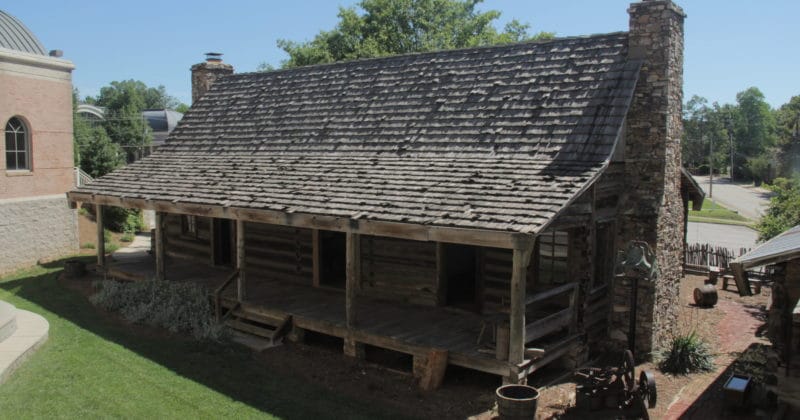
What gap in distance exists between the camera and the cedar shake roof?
9.80m

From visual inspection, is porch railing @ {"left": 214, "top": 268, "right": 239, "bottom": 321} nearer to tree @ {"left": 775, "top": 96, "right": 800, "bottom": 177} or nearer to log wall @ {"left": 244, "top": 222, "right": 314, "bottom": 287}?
log wall @ {"left": 244, "top": 222, "right": 314, "bottom": 287}

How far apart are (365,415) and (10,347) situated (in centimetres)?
640

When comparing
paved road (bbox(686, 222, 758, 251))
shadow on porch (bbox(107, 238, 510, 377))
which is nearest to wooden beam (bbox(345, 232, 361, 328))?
shadow on porch (bbox(107, 238, 510, 377))

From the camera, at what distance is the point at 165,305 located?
42.7 feet

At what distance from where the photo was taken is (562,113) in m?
11.6

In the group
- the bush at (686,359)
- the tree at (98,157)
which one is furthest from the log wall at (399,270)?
the tree at (98,157)

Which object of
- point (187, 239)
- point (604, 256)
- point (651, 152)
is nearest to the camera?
point (651, 152)

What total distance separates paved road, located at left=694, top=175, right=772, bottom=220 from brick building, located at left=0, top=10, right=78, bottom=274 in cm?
3934

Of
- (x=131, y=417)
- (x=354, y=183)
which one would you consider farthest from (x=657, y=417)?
(x=131, y=417)

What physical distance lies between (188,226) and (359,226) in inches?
372

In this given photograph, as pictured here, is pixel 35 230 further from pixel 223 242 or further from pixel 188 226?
pixel 223 242

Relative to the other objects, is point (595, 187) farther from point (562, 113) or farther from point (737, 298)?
point (737, 298)

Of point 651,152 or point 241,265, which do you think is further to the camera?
point 241,265

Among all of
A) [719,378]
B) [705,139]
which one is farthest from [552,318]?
[705,139]
